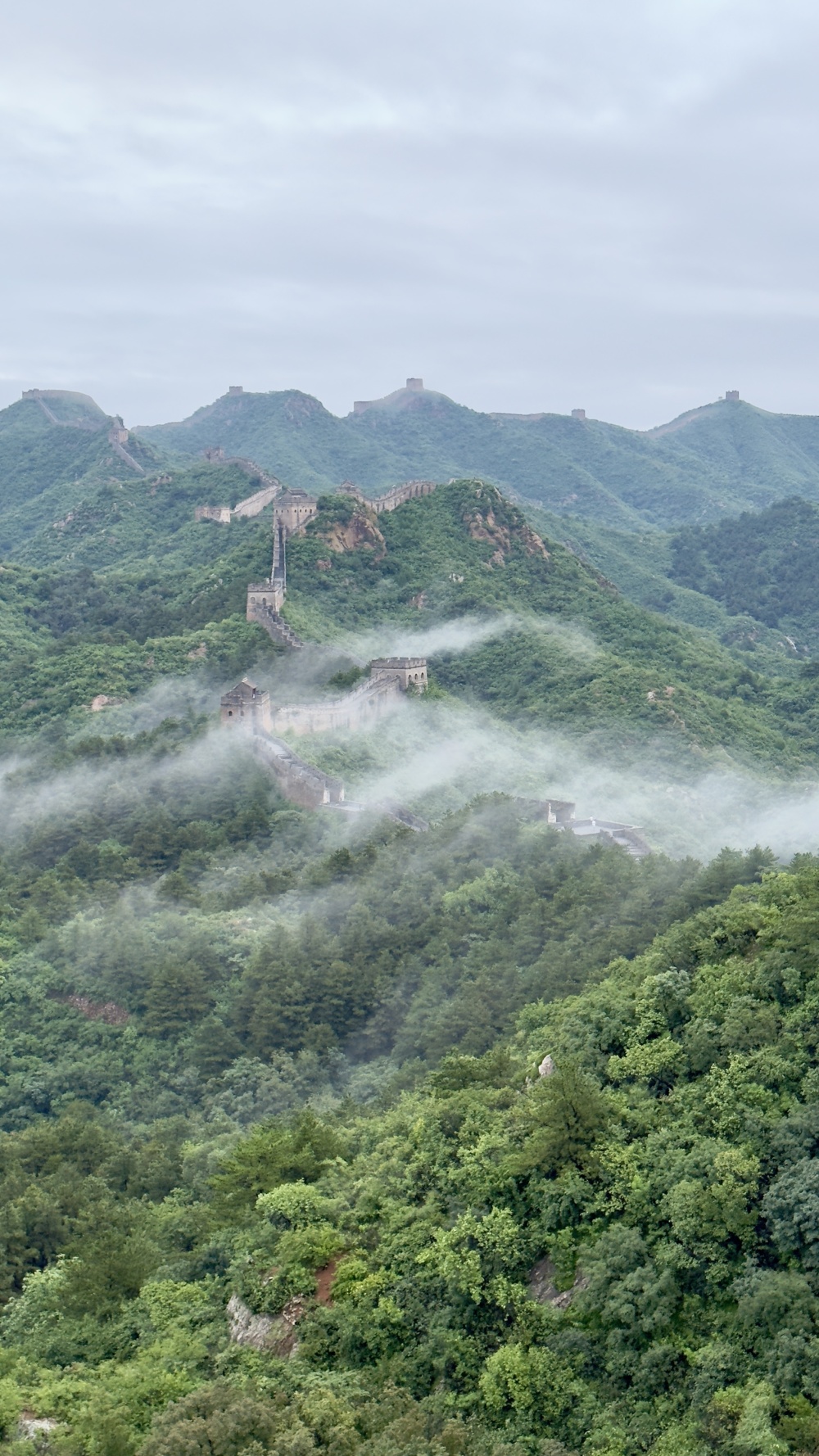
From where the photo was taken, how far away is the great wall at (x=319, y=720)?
47.0 meters

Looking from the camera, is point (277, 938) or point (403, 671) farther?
point (403, 671)

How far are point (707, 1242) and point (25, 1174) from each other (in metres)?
16.6

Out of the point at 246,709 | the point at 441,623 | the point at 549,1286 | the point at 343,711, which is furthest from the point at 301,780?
the point at 549,1286

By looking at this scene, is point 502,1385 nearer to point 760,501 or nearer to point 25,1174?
point 25,1174

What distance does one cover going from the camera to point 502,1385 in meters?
19.8

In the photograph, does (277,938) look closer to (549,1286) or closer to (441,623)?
(549,1286)

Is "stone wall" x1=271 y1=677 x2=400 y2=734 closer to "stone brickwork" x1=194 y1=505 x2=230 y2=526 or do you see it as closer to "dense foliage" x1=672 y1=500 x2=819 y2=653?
"stone brickwork" x1=194 y1=505 x2=230 y2=526

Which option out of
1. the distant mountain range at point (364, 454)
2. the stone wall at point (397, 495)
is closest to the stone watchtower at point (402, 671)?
the stone wall at point (397, 495)

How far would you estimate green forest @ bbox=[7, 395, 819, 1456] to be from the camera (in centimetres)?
1970

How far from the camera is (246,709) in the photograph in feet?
181

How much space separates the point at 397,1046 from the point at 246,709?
21422mm

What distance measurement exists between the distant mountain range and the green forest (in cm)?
6231

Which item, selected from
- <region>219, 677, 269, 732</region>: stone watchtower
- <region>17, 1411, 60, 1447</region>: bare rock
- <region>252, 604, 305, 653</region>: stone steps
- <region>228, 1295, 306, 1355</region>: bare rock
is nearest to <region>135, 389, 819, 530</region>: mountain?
<region>252, 604, 305, 653</region>: stone steps

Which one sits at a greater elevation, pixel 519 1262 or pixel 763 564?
pixel 763 564
